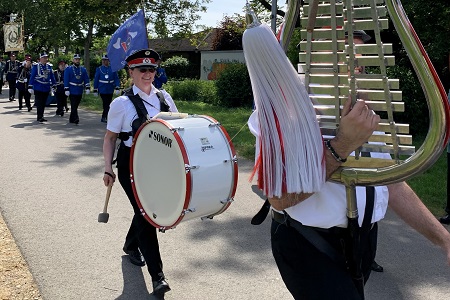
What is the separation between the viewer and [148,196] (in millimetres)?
3658

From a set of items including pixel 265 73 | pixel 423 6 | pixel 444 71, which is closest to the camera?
pixel 265 73

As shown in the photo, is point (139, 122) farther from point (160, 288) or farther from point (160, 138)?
point (160, 288)

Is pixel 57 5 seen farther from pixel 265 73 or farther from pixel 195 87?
pixel 265 73

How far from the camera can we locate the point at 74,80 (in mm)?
15289

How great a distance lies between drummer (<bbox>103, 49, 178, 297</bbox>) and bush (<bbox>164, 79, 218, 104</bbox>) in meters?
17.5

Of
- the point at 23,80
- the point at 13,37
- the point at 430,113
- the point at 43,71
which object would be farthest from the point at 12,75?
the point at 430,113

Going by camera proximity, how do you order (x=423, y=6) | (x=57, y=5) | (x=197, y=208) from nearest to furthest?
(x=197, y=208)
(x=423, y=6)
(x=57, y=5)

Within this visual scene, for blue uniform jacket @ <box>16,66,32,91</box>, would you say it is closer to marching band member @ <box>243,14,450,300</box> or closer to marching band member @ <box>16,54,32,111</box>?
marching band member @ <box>16,54,32,111</box>

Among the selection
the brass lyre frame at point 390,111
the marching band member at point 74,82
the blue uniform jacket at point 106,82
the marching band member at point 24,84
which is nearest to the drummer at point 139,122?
the brass lyre frame at point 390,111

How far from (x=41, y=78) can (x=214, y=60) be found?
24.4 metres

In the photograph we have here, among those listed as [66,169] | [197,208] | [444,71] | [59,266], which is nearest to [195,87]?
[444,71]

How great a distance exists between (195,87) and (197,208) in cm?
2082

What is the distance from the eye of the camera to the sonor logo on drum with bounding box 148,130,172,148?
3384 mm

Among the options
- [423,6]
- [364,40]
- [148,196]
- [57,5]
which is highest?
[57,5]
